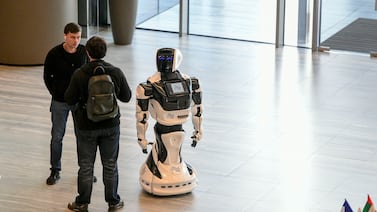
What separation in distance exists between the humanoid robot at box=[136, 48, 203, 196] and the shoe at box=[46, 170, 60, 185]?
3.03 feet

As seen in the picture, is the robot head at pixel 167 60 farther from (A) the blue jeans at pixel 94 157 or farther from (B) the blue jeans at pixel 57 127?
(B) the blue jeans at pixel 57 127

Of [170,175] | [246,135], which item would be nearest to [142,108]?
[170,175]

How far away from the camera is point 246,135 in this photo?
1216 cm

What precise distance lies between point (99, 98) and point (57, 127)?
1305mm

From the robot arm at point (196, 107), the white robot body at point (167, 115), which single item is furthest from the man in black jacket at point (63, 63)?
the robot arm at point (196, 107)

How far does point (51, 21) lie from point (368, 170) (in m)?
6.62

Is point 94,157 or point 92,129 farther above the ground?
point 92,129

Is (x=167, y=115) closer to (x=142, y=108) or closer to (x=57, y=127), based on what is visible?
(x=142, y=108)

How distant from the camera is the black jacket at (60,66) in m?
9.86

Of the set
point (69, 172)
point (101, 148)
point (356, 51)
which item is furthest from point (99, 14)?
point (101, 148)

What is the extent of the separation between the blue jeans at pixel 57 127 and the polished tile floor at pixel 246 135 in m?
0.25

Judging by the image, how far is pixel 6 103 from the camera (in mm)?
13508

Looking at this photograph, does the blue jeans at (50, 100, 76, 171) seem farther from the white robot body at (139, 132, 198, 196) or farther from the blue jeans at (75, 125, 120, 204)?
the white robot body at (139, 132, 198, 196)

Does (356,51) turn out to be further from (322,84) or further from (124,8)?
(124,8)
